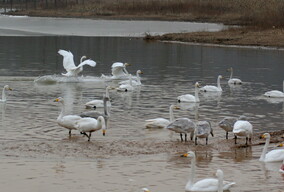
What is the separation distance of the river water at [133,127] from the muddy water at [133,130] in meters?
0.02

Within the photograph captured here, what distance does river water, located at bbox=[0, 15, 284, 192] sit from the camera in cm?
1033

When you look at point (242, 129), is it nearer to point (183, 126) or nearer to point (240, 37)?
point (183, 126)

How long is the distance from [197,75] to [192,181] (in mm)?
16543

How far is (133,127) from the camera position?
47.9ft

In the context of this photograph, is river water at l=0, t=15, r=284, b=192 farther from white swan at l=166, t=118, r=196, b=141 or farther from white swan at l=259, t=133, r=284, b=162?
white swan at l=166, t=118, r=196, b=141

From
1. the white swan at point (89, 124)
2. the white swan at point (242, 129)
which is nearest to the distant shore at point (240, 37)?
the white swan at point (242, 129)

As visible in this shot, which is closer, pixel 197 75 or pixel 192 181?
pixel 192 181

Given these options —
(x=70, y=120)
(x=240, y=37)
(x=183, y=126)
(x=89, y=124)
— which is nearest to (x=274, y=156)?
(x=183, y=126)

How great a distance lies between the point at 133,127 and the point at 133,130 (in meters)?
0.37

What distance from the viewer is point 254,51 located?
3634 centimetres

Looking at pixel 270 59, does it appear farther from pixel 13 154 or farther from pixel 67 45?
pixel 13 154

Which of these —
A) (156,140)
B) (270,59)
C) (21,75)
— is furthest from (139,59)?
(156,140)

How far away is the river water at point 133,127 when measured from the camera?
10328mm

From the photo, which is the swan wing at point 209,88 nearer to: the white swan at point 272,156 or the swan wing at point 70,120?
the swan wing at point 70,120
